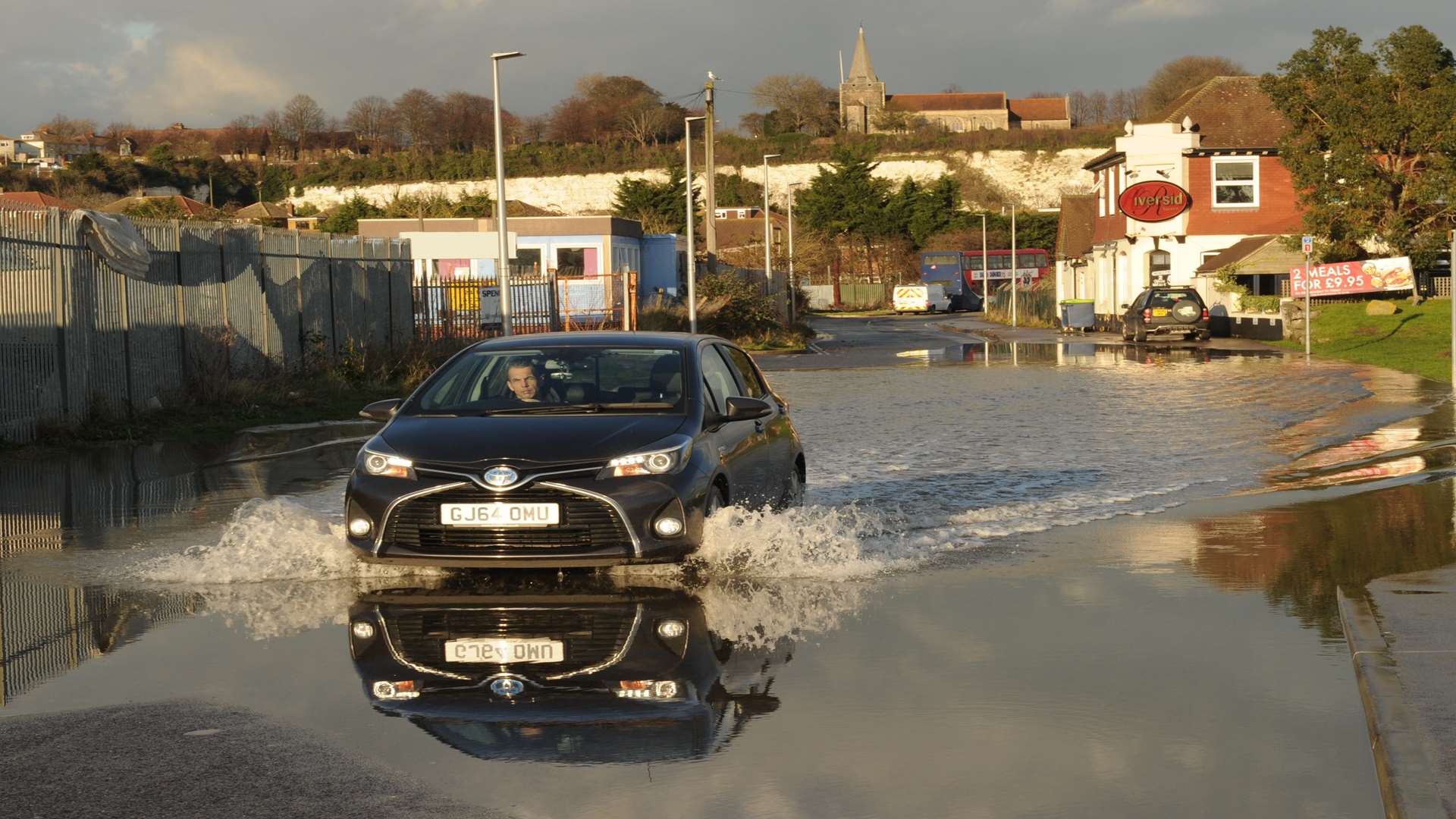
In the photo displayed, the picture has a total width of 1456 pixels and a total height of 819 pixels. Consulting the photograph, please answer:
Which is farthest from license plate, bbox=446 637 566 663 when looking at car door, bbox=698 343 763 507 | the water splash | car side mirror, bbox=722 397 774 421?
car side mirror, bbox=722 397 774 421

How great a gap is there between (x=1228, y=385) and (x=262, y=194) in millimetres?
131954

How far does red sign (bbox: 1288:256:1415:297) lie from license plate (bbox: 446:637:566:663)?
4095 cm

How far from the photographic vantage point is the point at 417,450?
8695 mm

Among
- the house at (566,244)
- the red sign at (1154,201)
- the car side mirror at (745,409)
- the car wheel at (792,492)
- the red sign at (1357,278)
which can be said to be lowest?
the car wheel at (792,492)

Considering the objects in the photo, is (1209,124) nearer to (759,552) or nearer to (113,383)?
(113,383)

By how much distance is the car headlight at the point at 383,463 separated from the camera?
8.60 m

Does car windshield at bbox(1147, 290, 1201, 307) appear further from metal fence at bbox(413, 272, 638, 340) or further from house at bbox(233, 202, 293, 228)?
house at bbox(233, 202, 293, 228)

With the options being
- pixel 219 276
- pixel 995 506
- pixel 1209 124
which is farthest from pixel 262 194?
pixel 995 506

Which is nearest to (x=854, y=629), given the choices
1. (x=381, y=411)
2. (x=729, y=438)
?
(x=729, y=438)

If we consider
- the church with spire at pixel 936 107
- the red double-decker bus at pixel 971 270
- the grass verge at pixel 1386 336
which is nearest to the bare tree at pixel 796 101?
the church with spire at pixel 936 107

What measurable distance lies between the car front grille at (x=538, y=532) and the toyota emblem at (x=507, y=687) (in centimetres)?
181

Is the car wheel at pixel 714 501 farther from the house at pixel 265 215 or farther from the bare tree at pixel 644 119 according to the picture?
the bare tree at pixel 644 119

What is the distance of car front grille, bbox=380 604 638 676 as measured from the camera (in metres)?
6.82

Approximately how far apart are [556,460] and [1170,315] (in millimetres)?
40097
